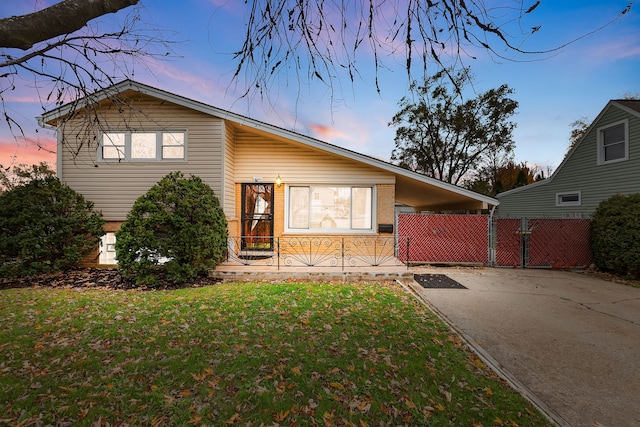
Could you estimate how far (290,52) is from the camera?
2.46 metres

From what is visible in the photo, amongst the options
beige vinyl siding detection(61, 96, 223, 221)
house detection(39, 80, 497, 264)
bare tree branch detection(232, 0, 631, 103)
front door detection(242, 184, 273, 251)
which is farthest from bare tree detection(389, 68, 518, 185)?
bare tree branch detection(232, 0, 631, 103)

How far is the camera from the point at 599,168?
37.1 ft

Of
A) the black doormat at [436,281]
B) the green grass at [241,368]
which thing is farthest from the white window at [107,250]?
the black doormat at [436,281]

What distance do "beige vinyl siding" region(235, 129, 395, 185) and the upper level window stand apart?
946 centimetres

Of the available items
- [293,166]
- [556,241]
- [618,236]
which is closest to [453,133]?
[556,241]

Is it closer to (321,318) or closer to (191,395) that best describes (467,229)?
(321,318)

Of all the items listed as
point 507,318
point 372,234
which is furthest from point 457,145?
point 507,318

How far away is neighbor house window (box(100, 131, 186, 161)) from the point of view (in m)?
8.84

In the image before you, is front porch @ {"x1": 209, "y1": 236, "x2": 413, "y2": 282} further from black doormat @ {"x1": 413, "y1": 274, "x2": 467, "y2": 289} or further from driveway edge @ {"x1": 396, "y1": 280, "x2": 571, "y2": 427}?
driveway edge @ {"x1": 396, "y1": 280, "x2": 571, "y2": 427}

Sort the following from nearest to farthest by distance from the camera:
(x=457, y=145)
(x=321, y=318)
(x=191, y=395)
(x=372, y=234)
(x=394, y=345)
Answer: (x=191, y=395)
(x=394, y=345)
(x=321, y=318)
(x=372, y=234)
(x=457, y=145)

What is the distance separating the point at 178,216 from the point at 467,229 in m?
9.72

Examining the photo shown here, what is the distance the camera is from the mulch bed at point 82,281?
22.5ft

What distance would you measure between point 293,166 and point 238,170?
2074 millimetres

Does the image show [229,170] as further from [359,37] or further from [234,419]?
[234,419]
